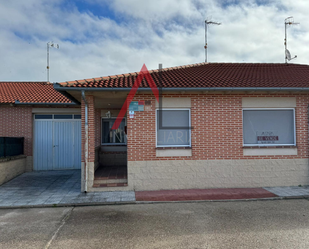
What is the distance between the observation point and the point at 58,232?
4301 millimetres

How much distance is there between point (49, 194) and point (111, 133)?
4.51 metres

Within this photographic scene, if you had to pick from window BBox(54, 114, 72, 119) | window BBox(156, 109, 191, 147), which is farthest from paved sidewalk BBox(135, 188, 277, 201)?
window BBox(54, 114, 72, 119)

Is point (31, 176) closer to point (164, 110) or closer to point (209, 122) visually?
point (164, 110)

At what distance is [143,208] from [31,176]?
6186 millimetres

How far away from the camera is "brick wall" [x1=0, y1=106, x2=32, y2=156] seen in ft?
34.5

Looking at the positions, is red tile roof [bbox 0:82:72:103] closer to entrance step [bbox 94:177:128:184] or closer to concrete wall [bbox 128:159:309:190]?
entrance step [bbox 94:177:128:184]

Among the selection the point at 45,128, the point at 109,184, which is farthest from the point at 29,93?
the point at 109,184

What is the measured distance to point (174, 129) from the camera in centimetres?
746

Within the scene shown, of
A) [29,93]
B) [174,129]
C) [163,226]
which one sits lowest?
[163,226]

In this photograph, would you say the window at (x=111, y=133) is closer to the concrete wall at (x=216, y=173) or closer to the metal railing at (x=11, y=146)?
the metal railing at (x=11, y=146)

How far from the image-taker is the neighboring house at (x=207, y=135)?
7.12m

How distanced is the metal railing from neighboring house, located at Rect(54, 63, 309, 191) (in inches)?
142

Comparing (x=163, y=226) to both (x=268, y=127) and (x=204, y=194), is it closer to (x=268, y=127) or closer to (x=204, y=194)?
(x=204, y=194)

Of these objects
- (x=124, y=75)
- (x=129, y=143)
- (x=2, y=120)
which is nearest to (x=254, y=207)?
(x=129, y=143)
